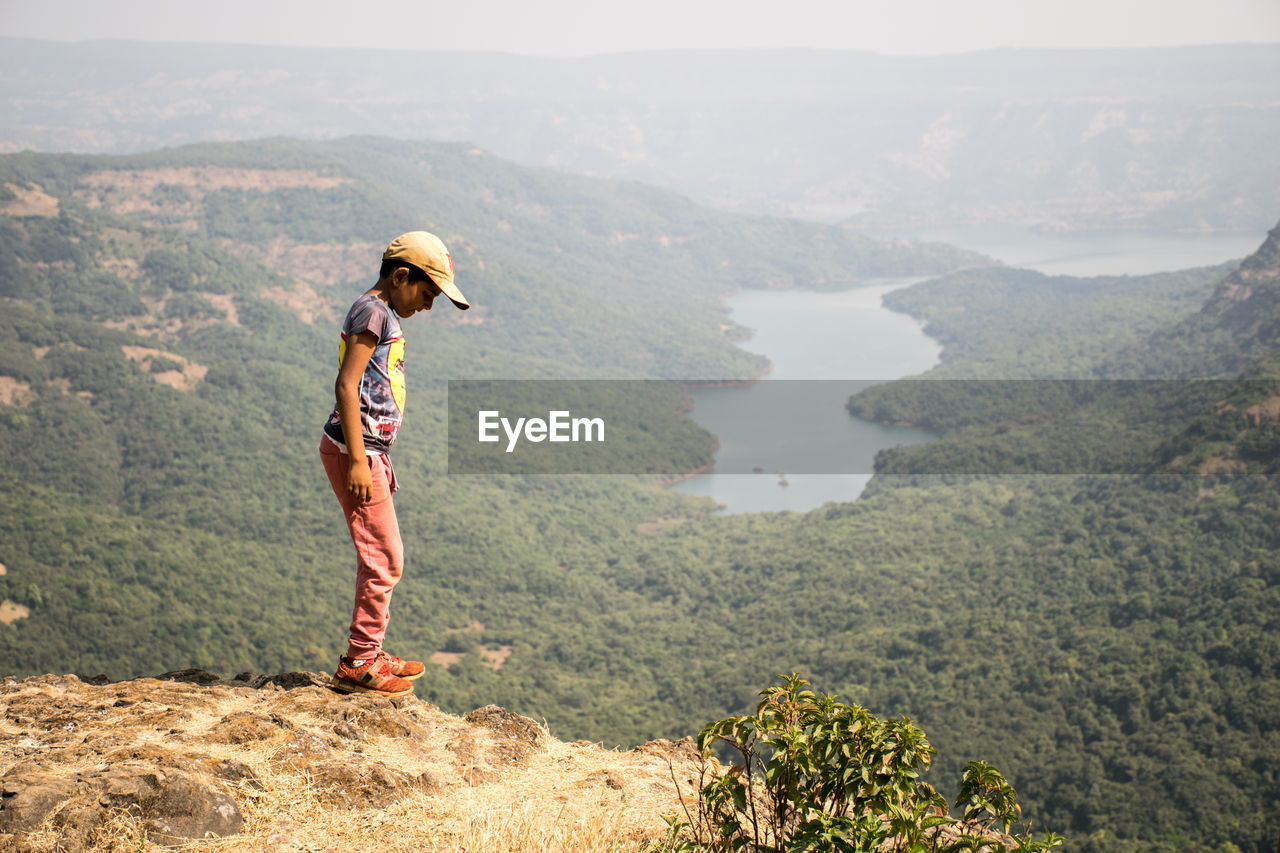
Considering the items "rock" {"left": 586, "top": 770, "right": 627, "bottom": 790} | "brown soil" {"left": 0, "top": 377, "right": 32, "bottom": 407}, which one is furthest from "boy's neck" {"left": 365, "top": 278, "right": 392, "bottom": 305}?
"brown soil" {"left": 0, "top": 377, "right": 32, "bottom": 407}

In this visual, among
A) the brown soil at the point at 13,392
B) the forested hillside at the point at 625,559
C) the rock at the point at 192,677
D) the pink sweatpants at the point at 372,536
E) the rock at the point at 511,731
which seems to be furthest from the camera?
the brown soil at the point at 13,392

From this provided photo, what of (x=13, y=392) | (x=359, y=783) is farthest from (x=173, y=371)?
(x=359, y=783)

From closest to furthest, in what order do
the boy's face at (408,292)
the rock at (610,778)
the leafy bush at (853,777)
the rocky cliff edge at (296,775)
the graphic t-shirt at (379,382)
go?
1. the leafy bush at (853,777)
2. the rocky cliff edge at (296,775)
3. the graphic t-shirt at (379,382)
4. the boy's face at (408,292)
5. the rock at (610,778)

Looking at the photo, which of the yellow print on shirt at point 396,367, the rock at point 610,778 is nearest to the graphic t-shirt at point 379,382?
the yellow print on shirt at point 396,367

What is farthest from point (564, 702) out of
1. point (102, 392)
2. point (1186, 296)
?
point (1186, 296)

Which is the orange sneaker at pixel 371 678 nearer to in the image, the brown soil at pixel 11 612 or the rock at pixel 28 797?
the rock at pixel 28 797

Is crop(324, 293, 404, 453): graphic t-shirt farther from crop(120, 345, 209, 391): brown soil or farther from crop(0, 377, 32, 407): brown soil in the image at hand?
crop(120, 345, 209, 391): brown soil
